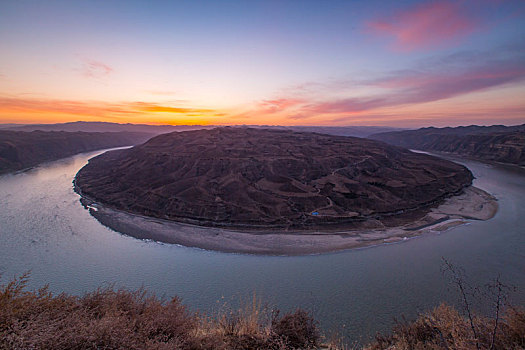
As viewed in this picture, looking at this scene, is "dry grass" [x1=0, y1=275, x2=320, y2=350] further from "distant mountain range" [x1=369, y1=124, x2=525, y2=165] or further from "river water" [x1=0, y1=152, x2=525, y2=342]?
"distant mountain range" [x1=369, y1=124, x2=525, y2=165]

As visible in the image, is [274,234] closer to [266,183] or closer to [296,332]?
[266,183]

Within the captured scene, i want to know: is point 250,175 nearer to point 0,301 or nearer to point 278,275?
point 278,275

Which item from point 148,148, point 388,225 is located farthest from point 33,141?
point 388,225

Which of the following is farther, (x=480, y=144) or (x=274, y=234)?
(x=480, y=144)

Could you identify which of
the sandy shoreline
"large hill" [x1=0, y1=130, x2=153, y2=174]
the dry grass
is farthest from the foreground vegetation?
"large hill" [x1=0, y1=130, x2=153, y2=174]

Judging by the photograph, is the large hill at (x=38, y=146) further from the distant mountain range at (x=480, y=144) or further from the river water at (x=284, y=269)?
the distant mountain range at (x=480, y=144)

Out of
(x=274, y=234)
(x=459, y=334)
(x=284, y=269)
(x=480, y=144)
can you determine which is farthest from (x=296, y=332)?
(x=480, y=144)
